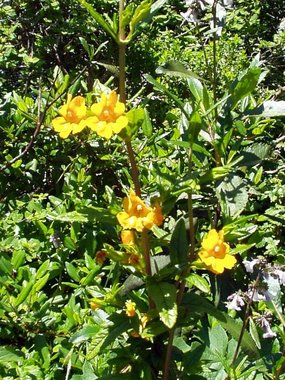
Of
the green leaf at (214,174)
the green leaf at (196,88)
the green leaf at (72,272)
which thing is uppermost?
the green leaf at (196,88)

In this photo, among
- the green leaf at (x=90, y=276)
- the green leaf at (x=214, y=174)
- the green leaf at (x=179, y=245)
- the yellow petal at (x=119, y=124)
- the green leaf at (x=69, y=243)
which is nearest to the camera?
the yellow petal at (x=119, y=124)

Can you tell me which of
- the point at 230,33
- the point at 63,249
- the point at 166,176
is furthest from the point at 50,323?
the point at 230,33

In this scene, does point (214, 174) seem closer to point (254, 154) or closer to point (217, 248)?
point (217, 248)

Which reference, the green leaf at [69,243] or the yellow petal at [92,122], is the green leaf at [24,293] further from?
the yellow petal at [92,122]

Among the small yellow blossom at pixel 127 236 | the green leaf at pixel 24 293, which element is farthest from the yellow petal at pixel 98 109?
the green leaf at pixel 24 293

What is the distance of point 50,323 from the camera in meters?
1.75

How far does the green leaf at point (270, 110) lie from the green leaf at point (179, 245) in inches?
17.1

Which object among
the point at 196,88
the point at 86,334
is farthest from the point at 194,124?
the point at 86,334

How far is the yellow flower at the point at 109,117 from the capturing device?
1.22 m

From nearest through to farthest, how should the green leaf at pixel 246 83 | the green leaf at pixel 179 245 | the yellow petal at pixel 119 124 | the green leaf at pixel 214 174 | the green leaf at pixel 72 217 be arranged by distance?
the yellow petal at pixel 119 124 < the green leaf at pixel 214 174 < the green leaf at pixel 179 245 < the green leaf at pixel 246 83 < the green leaf at pixel 72 217

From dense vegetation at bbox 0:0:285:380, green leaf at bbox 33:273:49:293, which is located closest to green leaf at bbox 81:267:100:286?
dense vegetation at bbox 0:0:285:380

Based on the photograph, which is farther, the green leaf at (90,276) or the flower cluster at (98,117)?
the green leaf at (90,276)

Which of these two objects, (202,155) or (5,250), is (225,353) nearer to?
(202,155)

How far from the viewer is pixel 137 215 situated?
50.0 inches
